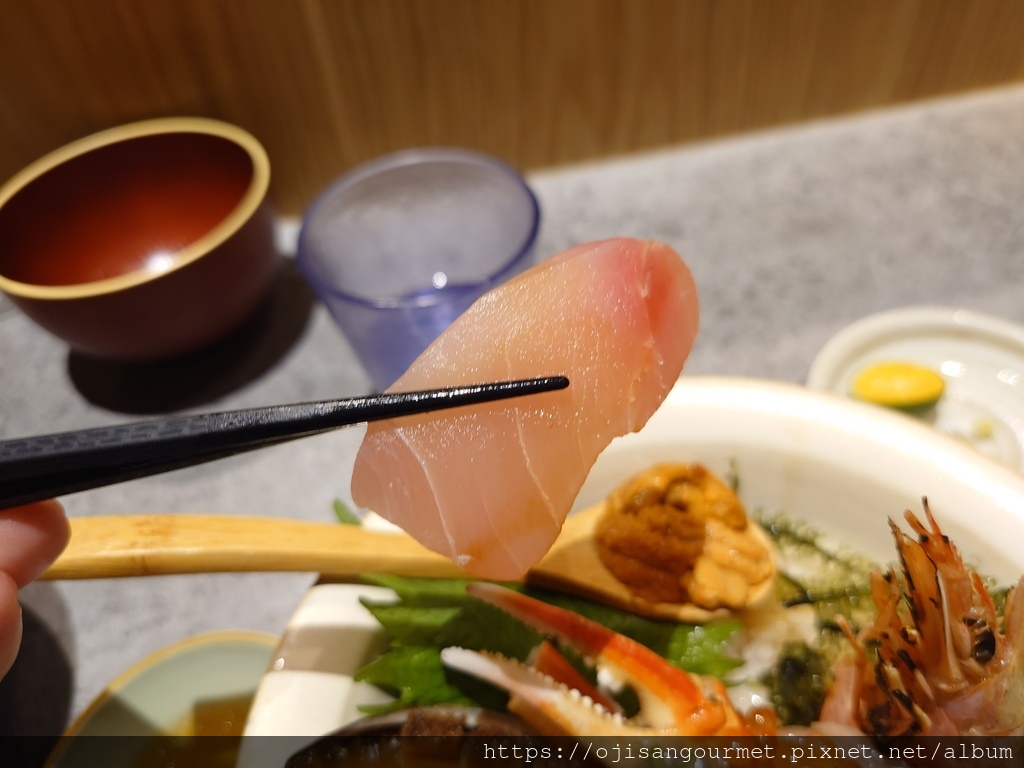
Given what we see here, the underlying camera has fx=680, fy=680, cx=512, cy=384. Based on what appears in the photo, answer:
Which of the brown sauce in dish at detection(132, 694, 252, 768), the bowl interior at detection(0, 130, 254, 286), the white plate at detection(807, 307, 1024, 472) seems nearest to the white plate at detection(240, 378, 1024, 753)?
the brown sauce in dish at detection(132, 694, 252, 768)

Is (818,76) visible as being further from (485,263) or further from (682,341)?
(682,341)

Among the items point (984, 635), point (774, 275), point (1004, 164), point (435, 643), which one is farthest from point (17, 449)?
point (1004, 164)

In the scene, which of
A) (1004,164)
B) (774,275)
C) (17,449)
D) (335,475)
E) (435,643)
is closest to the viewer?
(17,449)

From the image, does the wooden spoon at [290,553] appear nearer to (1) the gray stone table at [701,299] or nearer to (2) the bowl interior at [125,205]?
(1) the gray stone table at [701,299]

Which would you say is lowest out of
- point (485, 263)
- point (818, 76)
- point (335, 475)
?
point (335, 475)

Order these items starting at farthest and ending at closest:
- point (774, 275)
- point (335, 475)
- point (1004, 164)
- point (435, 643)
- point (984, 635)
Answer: point (1004, 164)
point (774, 275)
point (335, 475)
point (435, 643)
point (984, 635)

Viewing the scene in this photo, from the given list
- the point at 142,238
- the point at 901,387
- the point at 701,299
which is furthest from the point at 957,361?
the point at 142,238

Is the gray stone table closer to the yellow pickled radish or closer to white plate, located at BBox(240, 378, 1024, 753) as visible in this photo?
the yellow pickled radish

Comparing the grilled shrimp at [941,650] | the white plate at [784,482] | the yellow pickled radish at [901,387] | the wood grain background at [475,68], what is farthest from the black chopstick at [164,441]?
the wood grain background at [475,68]
